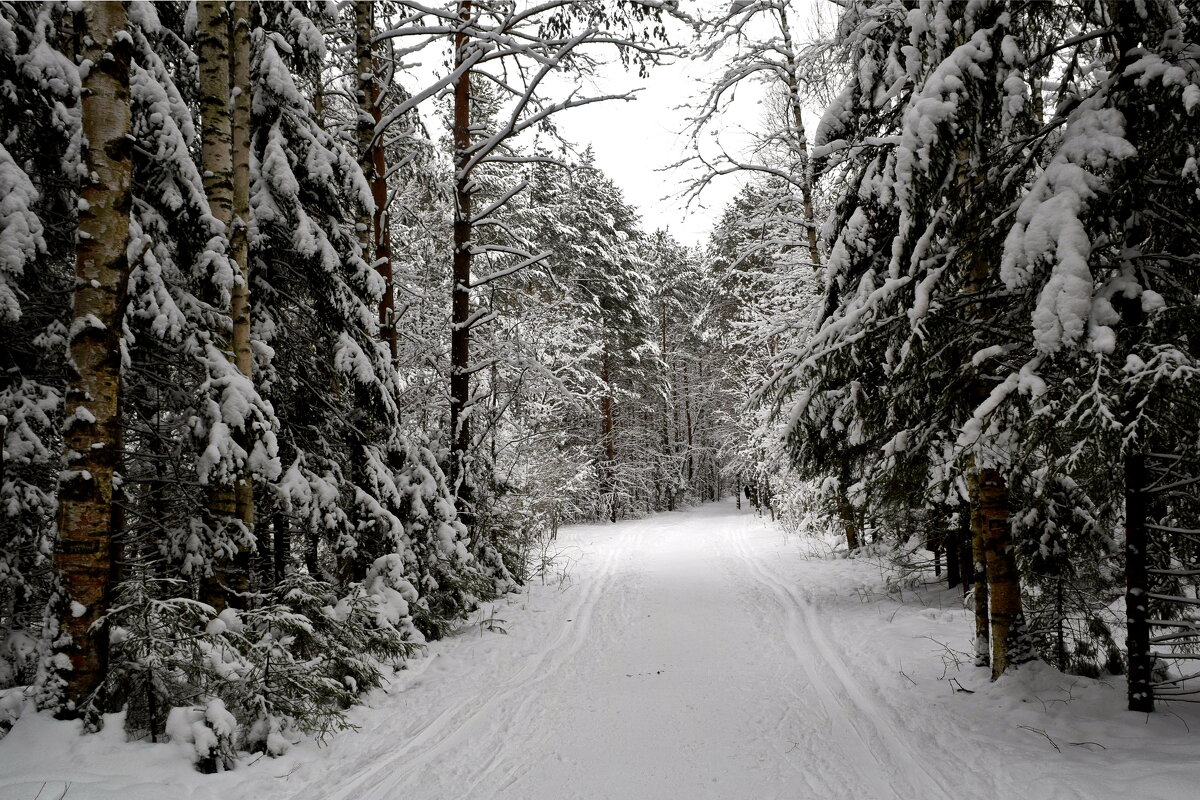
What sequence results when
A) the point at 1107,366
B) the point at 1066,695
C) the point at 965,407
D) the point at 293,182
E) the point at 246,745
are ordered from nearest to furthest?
the point at 1107,366 → the point at 246,745 → the point at 1066,695 → the point at 965,407 → the point at 293,182

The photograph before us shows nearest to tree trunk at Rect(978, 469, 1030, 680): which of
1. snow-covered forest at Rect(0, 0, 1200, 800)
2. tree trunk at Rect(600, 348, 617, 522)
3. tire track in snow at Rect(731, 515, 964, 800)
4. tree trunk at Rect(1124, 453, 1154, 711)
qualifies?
snow-covered forest at Rect(0, 0, 1200, 800)

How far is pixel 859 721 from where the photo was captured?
482 centimetres

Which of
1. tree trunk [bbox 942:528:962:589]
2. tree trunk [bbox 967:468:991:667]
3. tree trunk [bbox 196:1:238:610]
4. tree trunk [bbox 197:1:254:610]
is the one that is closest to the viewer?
tree trunk [bbox 197:1:254:610]

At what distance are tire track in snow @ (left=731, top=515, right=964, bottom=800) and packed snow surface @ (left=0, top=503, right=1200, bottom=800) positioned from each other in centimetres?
2

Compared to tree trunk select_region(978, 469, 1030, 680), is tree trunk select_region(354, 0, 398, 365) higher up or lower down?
higher up

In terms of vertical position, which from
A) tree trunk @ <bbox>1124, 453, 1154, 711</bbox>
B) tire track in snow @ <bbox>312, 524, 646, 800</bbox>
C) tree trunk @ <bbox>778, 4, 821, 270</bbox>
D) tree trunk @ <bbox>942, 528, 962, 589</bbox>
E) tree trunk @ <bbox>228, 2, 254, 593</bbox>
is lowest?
tire track in snow @ <bbox>312, 524, 646, 800</bbox>

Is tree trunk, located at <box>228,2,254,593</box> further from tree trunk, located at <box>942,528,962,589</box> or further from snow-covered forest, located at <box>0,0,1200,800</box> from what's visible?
tree trunk, located at <box>942,528,962,589</box>

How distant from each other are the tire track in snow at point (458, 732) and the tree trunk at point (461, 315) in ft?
9.57

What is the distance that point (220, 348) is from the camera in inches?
197

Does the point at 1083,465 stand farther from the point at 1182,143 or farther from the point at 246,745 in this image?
the point at 246,745

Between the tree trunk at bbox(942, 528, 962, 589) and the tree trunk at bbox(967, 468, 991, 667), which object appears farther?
the tree trunk at bbox(942, 528, 962, 589)

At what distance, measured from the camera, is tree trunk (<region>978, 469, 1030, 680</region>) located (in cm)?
498

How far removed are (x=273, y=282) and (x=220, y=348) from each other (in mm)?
1853

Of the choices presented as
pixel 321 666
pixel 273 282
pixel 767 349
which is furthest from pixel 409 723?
pixel 767 349
